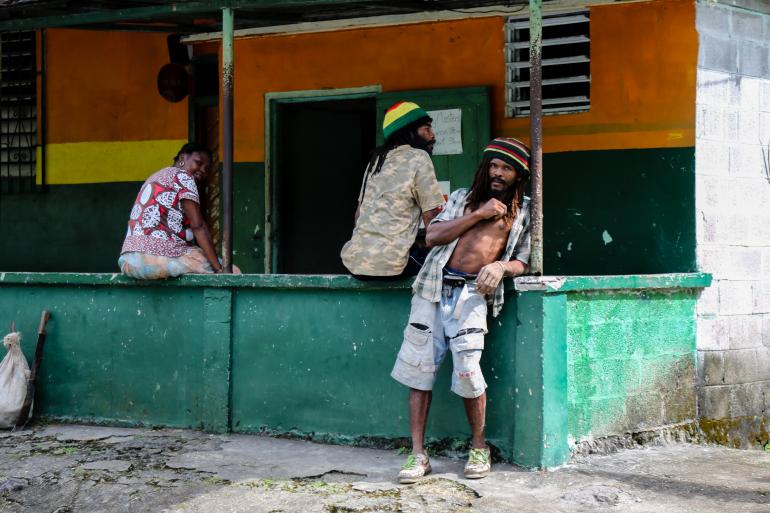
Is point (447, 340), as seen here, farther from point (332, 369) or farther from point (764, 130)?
point (764, 130)

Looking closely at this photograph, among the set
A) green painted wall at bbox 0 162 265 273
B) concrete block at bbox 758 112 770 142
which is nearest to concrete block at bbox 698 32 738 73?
concrete block at bbox 758 112 770 142

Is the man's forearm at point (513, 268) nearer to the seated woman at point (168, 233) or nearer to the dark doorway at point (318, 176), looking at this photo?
the seated woman at point (168, 233)

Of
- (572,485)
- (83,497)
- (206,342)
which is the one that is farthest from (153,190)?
(572,485)

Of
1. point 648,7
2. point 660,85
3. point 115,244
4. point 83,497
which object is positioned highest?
point 648,7

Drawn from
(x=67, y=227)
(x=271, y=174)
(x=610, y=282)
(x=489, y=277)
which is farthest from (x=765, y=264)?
(x=67, y=227)

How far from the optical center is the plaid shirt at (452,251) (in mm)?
5418

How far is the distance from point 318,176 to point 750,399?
12.8 feet

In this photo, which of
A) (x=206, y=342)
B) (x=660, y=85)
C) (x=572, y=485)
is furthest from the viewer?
(x=660, y=85)

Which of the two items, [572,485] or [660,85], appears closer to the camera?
[572,485]

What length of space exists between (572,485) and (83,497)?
2376mm

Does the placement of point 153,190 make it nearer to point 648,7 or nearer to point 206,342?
point 206,342

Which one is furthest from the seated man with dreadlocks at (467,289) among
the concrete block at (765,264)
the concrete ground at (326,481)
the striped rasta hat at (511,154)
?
the concrete block at (765,264)

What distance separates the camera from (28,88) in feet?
31.3

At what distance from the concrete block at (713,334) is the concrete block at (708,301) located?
1.8 inches
